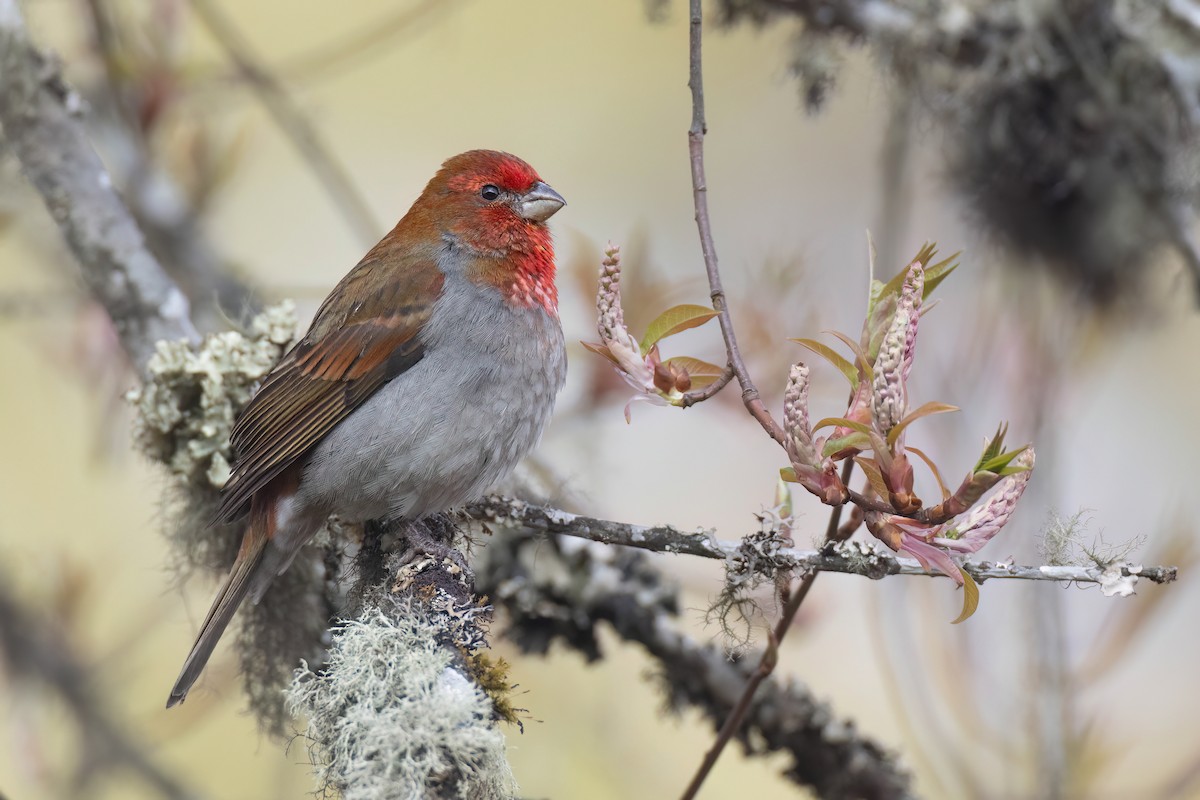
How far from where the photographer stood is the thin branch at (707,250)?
2160 millimetres

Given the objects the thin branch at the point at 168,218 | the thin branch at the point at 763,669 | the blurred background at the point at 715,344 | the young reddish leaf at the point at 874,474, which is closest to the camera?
the young reddish leaf at the point at 874,474

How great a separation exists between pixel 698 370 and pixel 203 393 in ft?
5.33

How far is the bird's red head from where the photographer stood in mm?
3709

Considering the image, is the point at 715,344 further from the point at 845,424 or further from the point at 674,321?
the point at 845,424

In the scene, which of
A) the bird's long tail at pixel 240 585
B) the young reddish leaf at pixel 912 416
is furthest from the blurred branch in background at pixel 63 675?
the young reddish leaf at pixel 912 416

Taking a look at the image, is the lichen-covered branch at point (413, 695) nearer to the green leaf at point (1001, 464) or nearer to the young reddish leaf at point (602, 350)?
the young reddish leaf at point (602, 350)

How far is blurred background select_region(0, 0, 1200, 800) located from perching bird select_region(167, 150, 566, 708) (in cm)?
30

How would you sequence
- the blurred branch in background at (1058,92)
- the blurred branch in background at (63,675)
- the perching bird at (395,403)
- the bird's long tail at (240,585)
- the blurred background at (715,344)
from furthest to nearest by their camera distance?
the blurred branch in background at (63,675) < the blurred branch in background at (1058,92) < the blurred background at (715,344) < the perching bird at (395,403) < the bird's long tail at (240,585)

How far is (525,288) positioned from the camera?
3.64 m

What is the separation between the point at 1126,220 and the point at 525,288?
2188 millimetres

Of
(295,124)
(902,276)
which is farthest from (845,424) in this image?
(295,124)

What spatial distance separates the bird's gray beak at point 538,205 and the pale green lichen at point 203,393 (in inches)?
33.3

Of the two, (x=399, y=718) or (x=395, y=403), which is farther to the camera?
(x=395, y=403)

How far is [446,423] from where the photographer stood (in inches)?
131
